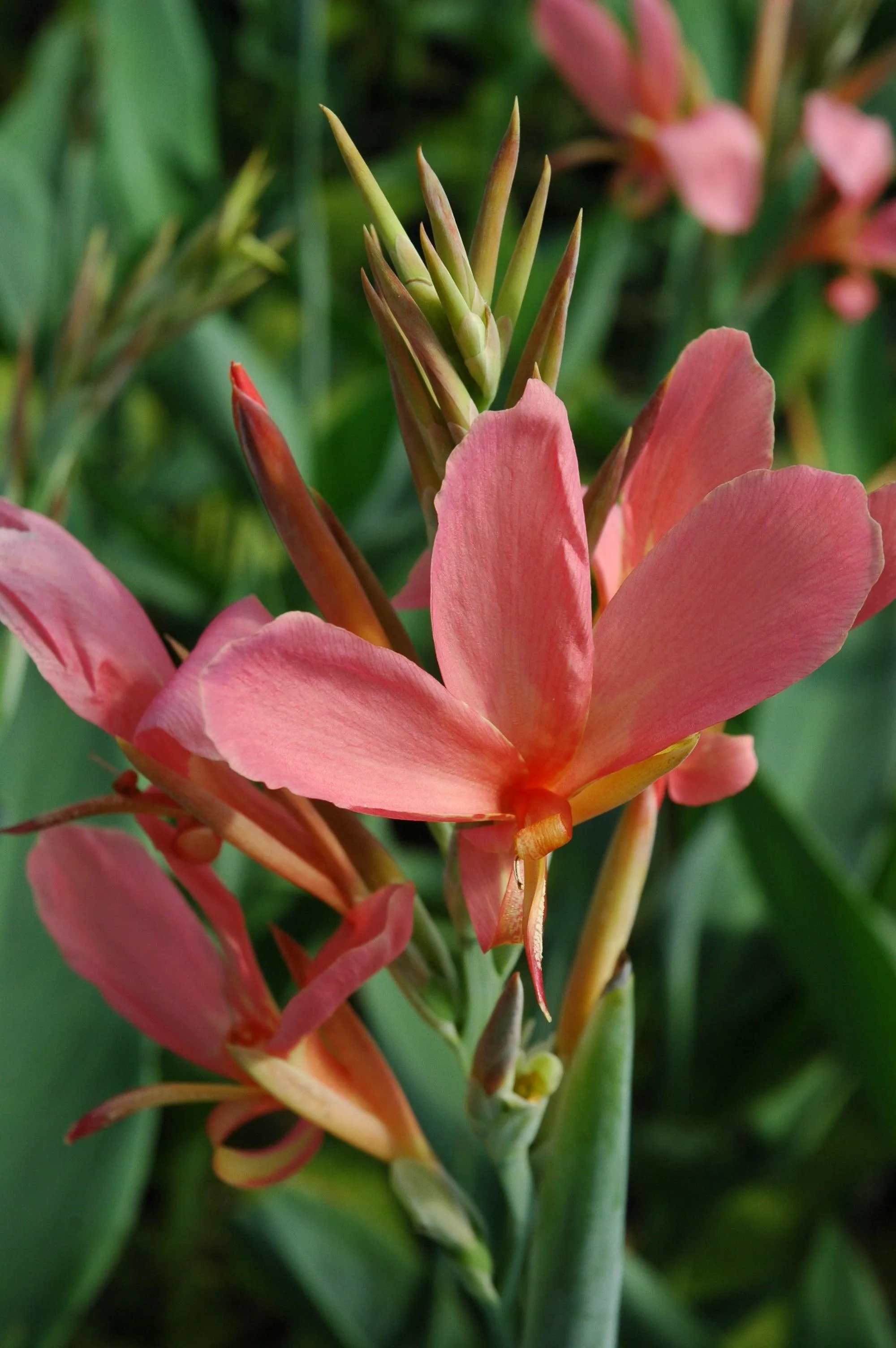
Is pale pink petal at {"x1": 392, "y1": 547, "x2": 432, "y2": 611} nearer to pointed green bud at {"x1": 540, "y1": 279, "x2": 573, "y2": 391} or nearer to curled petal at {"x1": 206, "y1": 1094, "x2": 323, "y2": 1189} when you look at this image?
pointed green bud at {"x1": 540, "y1": 279, "x2": 573, "y2": 391}

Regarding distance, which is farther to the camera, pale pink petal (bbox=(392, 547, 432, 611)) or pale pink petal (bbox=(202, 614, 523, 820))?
pale pink petal (bbox=(392, 547, 432, 611))

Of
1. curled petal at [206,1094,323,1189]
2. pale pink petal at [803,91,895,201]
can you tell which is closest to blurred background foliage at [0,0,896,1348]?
pale pink petal at [803,91,895,201]

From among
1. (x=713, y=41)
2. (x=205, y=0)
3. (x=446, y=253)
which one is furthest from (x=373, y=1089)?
(x=205, y=0)

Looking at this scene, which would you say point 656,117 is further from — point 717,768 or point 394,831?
point 717,768

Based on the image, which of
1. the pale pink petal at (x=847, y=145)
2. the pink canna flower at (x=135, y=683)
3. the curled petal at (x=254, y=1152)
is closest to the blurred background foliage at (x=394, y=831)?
the pale pink petal at (x=847, y=145)

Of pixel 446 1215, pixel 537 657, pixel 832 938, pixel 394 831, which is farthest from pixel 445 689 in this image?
pixel 394 831

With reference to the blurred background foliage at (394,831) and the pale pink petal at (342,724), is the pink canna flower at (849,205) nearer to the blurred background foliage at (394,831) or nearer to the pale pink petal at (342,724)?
the blurred background foliage at (394,831)
